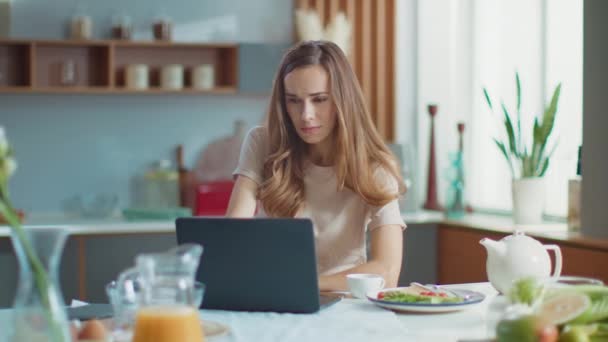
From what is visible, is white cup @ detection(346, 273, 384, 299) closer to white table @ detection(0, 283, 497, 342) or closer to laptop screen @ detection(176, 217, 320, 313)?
white table @ detection(0, 283, 497, 342)

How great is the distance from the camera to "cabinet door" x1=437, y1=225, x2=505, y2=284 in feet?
12.6

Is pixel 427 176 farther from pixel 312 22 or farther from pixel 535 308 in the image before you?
pixel 535 308

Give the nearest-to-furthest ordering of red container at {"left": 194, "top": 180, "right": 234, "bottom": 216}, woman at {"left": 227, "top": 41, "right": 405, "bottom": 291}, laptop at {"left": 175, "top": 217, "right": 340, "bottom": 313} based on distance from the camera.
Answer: laptop at {"left": 175, "top": 217, "right": 340, "bottom": 313} → woman at {"left": 227, "top": 41, "right": 405, "bottom": 291} → red container at {"left": 194, "top": 180, "right": 234, "bottom": 216}

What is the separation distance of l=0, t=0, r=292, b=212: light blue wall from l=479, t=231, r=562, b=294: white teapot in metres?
2.92

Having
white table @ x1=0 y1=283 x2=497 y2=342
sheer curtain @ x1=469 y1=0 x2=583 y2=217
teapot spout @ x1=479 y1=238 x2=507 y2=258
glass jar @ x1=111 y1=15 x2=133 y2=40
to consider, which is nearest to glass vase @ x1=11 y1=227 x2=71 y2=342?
white table @ x1=0 y1=283 x2=497 y2=342

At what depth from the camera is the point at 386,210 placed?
8.20ft

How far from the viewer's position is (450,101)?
479 centimetres

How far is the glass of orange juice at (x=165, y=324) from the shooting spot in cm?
130

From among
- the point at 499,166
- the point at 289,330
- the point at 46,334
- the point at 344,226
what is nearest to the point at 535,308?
the point at 289,330

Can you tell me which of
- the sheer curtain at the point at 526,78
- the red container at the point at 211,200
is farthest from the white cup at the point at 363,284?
the red container at the point at 211,200

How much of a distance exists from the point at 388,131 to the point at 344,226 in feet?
7.57

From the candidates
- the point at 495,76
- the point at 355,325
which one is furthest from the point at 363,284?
the point at 495,76

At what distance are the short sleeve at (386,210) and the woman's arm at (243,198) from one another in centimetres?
34

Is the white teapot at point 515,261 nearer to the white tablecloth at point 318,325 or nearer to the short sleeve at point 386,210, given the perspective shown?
the white tablecloth at point 318,325
